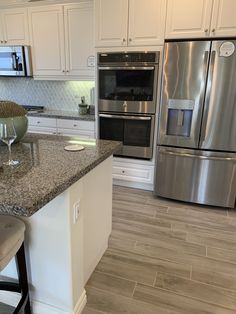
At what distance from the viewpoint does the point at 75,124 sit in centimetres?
335

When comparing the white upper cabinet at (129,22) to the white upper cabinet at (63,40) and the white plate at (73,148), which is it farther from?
the white plate at (73,148)

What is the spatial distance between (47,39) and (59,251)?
3052 millimetres

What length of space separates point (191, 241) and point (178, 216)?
17.3 inches

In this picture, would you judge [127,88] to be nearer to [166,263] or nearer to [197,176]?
[197,176]

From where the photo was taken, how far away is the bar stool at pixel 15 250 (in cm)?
113

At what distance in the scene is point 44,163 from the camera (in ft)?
4.52

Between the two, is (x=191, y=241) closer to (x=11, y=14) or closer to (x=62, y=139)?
(x=62, y=139)

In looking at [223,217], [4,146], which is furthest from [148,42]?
[223,217]

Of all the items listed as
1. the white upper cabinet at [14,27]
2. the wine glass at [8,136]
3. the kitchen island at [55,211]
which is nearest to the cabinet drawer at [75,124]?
the white upper cabinet at [14,27]

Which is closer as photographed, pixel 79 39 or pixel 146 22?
pixel 146 22

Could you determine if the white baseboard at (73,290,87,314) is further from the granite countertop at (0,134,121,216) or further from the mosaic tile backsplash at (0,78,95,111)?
the mosaic tile backsplash at (0,78,95,111)

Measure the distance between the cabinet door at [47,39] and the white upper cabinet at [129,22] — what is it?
2.41 feet

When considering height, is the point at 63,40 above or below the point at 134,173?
above

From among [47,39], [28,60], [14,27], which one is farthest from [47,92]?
[14,27]
